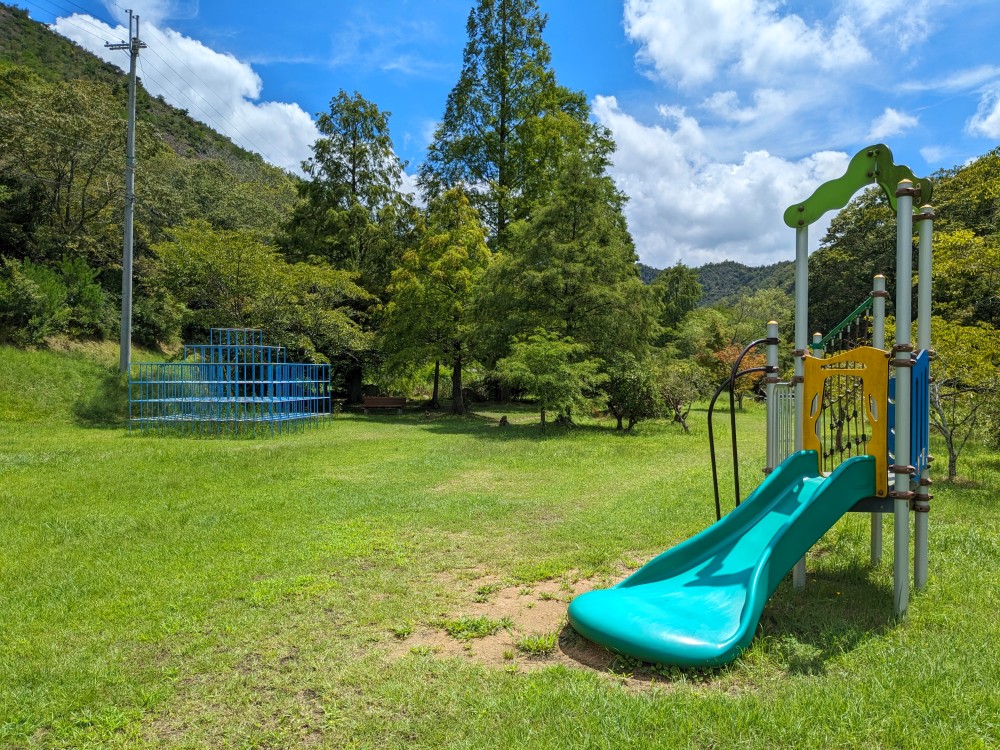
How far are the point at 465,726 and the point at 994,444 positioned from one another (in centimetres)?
1274

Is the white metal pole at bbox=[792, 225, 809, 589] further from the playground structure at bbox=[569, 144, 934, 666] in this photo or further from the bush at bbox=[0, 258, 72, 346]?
the bush at bbox=[0, 258, 72, 346]

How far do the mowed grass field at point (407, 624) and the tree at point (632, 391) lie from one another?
6465mm

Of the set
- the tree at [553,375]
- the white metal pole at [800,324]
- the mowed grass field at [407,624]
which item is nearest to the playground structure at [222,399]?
the tree at [553,375]

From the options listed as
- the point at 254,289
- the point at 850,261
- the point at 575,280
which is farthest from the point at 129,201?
the point at 850,261

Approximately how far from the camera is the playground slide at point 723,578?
2.94 m

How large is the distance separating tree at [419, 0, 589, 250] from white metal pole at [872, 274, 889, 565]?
2001cm

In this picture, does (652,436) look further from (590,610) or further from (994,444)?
(590,610)

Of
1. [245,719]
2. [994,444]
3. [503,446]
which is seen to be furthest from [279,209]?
[245,719]

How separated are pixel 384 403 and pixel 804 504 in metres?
19.1

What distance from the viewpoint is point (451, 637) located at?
336 centimetres

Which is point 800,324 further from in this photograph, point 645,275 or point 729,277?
point 729,277

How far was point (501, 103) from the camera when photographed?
24.5 metres

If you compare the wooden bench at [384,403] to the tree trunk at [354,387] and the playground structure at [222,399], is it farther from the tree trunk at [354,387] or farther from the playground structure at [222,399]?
the playground structure at [222,399]

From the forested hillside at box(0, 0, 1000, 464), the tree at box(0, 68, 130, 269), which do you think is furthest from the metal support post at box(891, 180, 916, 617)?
the tree at box(0, 68, 130, 269)
